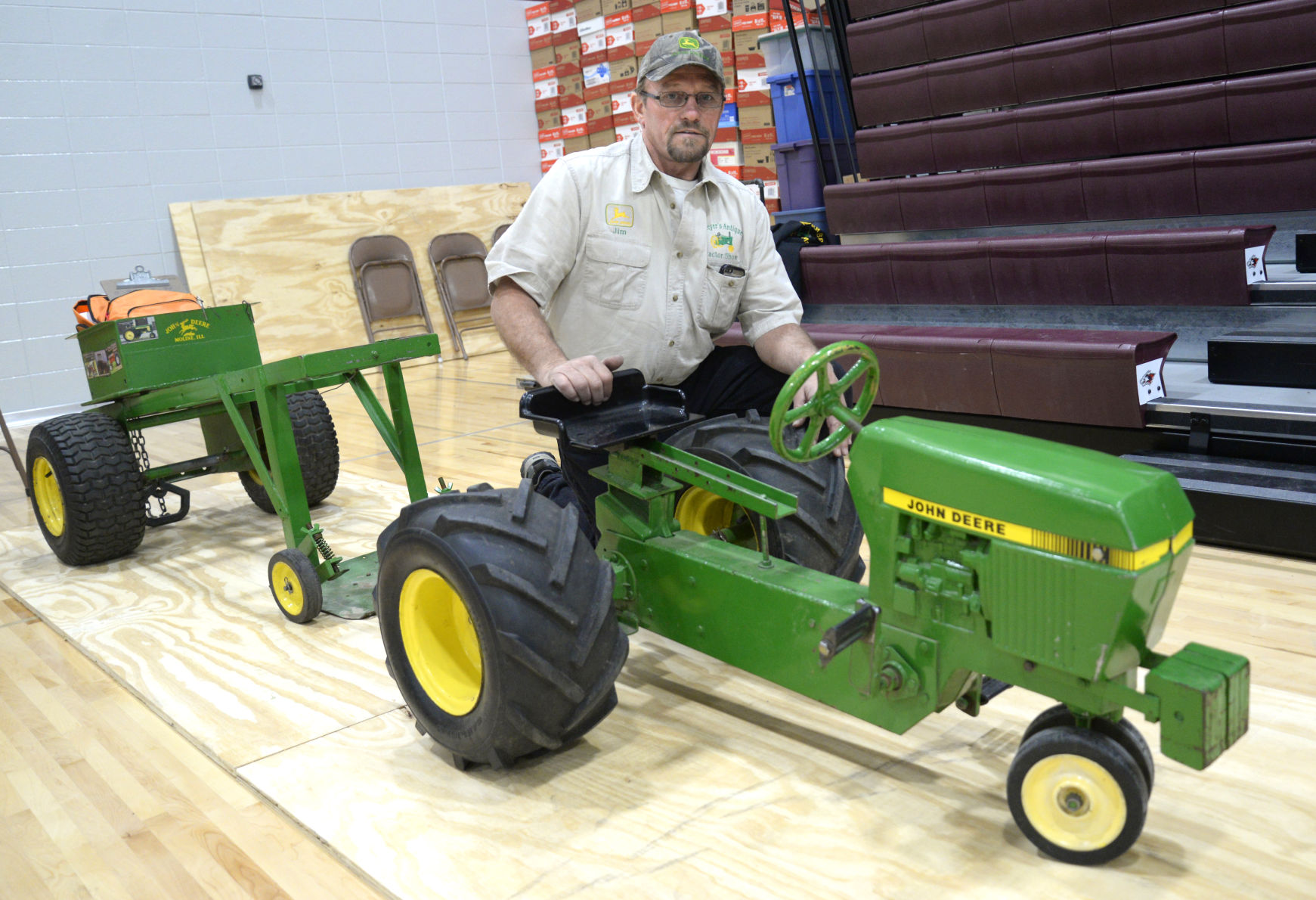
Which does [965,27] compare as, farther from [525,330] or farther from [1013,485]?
[1013,485]

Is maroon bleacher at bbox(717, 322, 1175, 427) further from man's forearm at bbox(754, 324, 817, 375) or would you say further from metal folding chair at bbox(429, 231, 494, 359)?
metal folding chair at bbox(429, 231, 494, 359)

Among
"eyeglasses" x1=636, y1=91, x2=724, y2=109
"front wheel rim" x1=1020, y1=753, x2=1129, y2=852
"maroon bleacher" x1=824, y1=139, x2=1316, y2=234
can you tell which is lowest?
"front wheel rim" x1=1020, y1=753, x2=1129, y2=852

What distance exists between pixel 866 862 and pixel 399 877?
0.67 metres

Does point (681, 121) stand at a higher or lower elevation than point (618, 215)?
higher

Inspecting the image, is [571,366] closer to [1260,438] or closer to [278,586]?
[278,586]

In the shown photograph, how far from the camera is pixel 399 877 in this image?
158cm

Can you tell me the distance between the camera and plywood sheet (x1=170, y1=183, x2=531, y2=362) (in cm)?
725

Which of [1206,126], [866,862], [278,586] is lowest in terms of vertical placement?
[866,862]

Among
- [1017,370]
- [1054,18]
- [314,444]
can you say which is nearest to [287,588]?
[314,444]

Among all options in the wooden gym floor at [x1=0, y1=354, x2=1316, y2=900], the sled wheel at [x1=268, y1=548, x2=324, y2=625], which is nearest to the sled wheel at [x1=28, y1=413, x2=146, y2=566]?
the wooden gym floor at [x1=0, y1=354, x2=1316, y2=900]

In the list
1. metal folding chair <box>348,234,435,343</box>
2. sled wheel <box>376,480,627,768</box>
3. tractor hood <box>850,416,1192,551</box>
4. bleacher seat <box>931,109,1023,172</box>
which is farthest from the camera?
metal folding chair <box>348,234,435,343</box>

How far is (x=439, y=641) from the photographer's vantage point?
6.31 ft

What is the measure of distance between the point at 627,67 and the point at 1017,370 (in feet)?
18.1

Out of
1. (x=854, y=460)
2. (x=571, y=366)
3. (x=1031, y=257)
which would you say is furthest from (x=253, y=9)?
(x=854, y=460)
